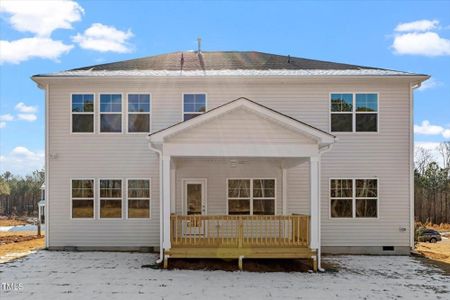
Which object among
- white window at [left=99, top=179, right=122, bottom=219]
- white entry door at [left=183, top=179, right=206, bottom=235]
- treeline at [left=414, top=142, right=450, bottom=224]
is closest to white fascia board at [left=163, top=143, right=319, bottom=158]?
white entry door at [left=183, top=179, right=206, bottom=235]

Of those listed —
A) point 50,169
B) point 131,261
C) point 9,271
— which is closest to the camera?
point 9,271

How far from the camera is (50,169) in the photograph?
13047 millimetres

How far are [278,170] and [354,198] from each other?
8.22ft

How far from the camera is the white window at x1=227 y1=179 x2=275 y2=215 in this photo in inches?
519

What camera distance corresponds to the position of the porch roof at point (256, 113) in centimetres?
1018

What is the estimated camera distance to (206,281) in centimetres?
914

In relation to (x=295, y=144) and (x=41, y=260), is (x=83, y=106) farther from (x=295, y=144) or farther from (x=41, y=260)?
(x=295, y=144)

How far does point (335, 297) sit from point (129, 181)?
24.3 feet

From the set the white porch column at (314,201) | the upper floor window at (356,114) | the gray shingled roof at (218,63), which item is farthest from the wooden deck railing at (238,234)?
the gray shingled roof at (218,63)

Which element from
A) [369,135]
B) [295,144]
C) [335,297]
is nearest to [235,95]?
[295,144]

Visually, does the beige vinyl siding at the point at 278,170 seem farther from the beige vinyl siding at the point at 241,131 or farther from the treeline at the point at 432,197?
the treeline at the point at 432,197

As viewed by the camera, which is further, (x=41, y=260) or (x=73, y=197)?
(x=73, y=197)

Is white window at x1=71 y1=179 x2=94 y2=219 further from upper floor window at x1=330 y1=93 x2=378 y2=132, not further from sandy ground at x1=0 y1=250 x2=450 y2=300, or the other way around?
upper floor window at x1=330 y1=93 x2=378 y2=132

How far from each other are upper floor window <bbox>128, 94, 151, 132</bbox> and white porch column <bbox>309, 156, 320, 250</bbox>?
17.9 ft
